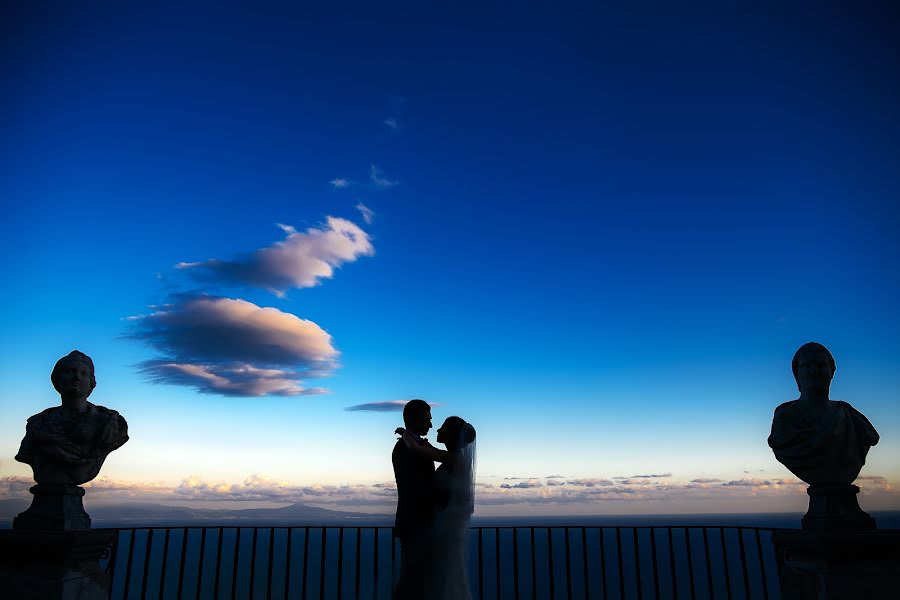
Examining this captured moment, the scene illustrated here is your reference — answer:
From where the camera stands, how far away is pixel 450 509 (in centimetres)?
574

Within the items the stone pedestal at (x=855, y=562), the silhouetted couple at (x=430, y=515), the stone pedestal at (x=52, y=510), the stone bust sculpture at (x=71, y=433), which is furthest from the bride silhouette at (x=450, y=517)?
the stone pedestal at (x=52, y=510)

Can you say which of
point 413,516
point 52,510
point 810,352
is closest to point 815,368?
point 810,352

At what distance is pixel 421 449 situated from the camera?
225 inches

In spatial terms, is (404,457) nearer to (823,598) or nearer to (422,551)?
(422,551)

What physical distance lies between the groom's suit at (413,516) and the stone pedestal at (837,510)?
386 cm

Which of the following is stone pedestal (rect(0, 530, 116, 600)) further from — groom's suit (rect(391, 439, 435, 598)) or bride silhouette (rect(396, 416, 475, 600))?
bride silhouette (rect(396, 416, 475, 600))

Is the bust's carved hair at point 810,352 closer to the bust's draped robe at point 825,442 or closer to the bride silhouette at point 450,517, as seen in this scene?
the bust's draped robe at point 825,442

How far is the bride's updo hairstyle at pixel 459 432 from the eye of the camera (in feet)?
19.8

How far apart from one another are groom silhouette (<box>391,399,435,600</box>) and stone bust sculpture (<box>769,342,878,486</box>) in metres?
Result: 3.72

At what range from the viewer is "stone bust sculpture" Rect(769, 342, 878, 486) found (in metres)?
6.04

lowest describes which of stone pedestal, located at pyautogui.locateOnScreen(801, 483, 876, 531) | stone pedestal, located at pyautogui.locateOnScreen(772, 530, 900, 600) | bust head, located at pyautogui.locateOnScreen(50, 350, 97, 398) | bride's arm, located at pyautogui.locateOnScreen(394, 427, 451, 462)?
stone pedestal, located at pyautogui.locateOnScreen(772, 530, 900, 600)

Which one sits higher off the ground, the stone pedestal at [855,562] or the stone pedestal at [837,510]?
the stone pedestal at [837,510]

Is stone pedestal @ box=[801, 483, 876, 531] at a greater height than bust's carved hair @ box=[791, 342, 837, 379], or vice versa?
bust's carved hair @ box=[791, 342, 837, 379]

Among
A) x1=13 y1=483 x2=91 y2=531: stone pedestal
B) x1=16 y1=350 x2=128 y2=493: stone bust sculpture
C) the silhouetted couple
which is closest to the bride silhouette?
the silhouetted couple
